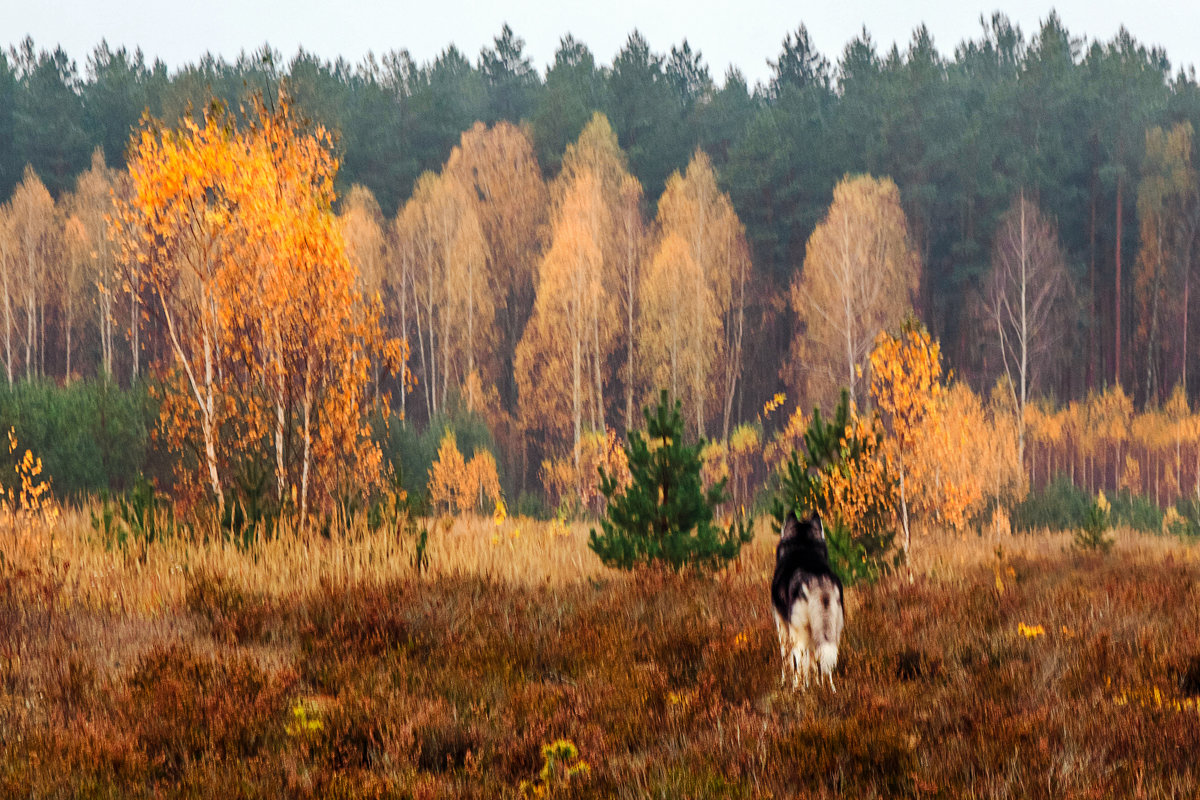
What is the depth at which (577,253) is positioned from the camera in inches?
1319

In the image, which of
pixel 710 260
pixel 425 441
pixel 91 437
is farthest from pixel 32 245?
pixel 710 260

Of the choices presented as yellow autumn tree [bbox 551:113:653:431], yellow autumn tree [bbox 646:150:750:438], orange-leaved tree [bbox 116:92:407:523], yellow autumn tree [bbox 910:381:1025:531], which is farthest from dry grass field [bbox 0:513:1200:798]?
yellow autumn tree [bbox 646:150:750:438]

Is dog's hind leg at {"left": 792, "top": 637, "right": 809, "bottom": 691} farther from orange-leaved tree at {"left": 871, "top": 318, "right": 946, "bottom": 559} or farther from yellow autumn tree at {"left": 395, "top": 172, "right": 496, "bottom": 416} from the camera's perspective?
yellow autumn tree at {"left": 395, "top": 172, "right": 496, "bottom": 416}

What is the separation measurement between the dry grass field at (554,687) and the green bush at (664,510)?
34 centimetres

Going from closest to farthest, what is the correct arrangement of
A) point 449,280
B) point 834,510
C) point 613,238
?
point 834,510, point 613,238, point 449,280

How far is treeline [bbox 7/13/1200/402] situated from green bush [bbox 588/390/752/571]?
32795 mm

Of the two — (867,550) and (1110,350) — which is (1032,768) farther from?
(1110,350)

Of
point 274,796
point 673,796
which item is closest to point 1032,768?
point 673,796

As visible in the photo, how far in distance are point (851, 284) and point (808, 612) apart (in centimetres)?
3023

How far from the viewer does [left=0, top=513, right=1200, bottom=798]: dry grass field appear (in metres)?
3.79

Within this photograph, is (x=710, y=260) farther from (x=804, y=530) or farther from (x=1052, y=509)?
(x=804, y=530)

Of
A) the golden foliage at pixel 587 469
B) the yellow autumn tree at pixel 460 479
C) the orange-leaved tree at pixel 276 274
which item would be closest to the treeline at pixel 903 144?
the golden foliage at pixel 587 469

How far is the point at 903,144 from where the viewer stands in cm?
4422

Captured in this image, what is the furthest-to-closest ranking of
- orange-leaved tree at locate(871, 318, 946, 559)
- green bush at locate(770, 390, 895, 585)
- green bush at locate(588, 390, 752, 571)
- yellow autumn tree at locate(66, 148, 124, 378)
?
yellow autumn tree at locate(66, 148, 124, 378) → orange-leaved tree at locate(871, 318, 946, 559) → green bush at locate(588, 390, 752, 571) → green bush at locate(770, 390, 895, 585)
